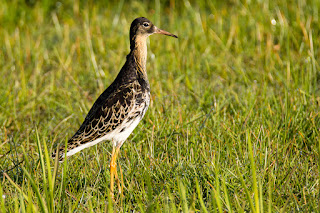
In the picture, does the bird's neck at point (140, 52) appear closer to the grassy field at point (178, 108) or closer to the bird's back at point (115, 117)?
the bird's back at point (115, 117)

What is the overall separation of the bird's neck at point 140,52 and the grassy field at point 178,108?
1.88ft

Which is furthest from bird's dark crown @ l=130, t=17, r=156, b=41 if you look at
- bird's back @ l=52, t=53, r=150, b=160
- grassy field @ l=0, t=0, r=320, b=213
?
grassy field @ l=0, t=0, r=320, b=213

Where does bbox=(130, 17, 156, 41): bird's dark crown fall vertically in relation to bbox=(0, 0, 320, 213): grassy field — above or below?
above

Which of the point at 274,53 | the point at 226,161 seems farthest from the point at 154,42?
the point at 226,161

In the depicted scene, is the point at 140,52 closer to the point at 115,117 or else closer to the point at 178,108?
the point at 115,117

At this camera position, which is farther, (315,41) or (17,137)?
(315,41)

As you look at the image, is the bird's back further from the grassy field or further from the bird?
the grassy field

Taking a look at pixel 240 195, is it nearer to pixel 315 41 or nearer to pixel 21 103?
pixel 21 103

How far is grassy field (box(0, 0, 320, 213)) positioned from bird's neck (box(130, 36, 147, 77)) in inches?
22.6

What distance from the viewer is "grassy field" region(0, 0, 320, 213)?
3539 millimetres

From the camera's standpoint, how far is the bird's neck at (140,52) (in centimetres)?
442

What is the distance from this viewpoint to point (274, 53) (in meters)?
6.67

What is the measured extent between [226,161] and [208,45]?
3595 millimetres

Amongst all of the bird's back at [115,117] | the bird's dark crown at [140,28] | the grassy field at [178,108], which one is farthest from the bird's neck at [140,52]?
the grassy field at [178,108]
